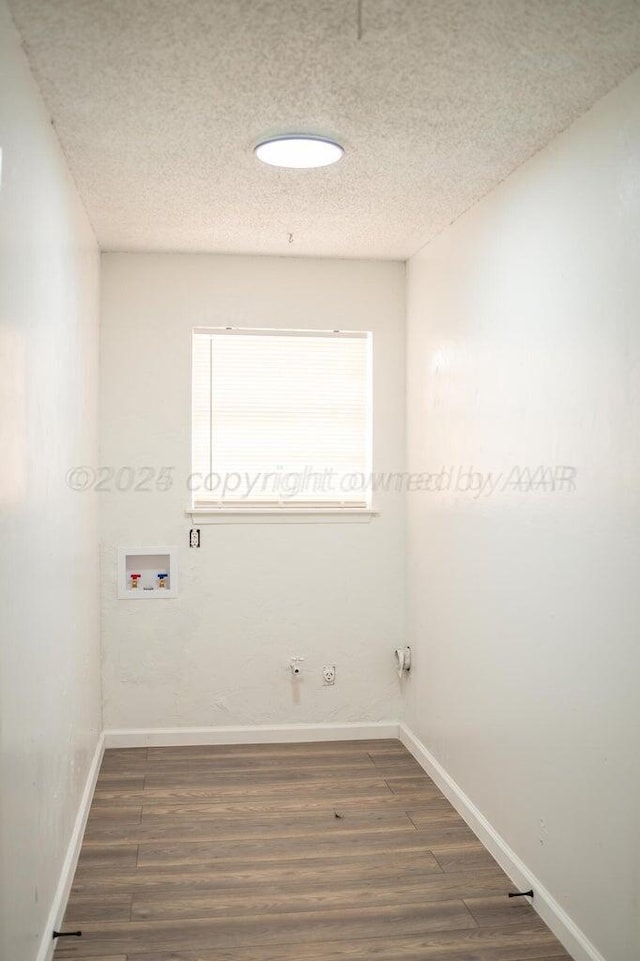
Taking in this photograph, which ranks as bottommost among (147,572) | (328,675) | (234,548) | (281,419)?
(328,675)

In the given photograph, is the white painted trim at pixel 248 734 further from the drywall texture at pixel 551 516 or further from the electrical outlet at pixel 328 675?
the drywall texture at pixel 551 516

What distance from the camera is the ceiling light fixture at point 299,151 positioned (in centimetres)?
301

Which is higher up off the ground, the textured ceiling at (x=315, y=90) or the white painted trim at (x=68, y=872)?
the textured ceiling at (x=315, y=90)

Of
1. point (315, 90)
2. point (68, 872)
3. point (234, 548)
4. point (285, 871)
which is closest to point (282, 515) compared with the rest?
point (234, 548)

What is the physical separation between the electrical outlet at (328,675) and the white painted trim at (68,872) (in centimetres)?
131

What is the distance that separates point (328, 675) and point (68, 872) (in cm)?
208

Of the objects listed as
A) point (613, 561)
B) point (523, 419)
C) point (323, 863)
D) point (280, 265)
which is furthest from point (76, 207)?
point (323, 863)

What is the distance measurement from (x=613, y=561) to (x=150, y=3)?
1.92m

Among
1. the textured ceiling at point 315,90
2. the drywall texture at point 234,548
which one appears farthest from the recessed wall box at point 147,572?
the textured ceiling at point 315,90

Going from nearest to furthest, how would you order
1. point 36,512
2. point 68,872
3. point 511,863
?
point 36,512 → point 68,872 → point 511,863

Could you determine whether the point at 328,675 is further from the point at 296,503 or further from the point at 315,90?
the point at 315,90

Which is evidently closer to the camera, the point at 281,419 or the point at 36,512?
the point at 36,512

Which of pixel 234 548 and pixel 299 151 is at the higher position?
pixel 299 151

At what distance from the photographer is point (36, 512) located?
2535 millimetres
